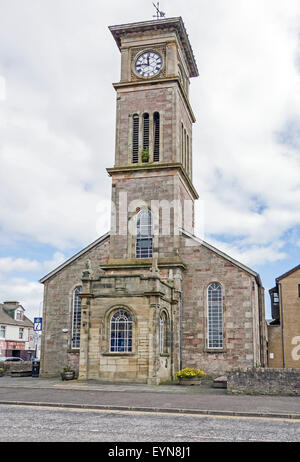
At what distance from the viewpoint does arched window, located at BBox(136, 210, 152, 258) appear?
31.4 meters

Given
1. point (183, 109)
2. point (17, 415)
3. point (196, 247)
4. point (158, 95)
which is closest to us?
point (17, 415)

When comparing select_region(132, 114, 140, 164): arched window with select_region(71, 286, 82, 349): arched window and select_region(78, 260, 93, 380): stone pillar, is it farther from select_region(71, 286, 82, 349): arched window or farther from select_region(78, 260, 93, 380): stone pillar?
select_region(78, 260, 93, 380): stone pillar

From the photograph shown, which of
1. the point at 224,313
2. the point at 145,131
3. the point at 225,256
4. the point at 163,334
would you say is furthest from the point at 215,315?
the point at 145,131

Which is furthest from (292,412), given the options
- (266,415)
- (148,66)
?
(148,66)

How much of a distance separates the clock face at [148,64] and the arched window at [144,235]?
33.5 feet

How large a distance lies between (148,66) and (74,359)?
20.7 m

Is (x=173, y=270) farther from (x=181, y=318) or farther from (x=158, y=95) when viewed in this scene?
(x=158, y=95)

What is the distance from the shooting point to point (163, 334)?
→ 1073 inches

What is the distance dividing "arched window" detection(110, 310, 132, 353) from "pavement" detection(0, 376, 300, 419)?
251 cm

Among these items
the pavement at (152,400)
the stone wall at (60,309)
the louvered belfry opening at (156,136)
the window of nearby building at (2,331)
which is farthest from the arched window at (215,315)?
the window of nearby building at (2,331)

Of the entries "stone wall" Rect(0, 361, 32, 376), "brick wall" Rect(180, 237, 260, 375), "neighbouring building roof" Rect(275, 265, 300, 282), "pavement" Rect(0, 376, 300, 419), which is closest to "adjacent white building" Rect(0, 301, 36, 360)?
"stone wall" Rect(0, 361, 32, 376)

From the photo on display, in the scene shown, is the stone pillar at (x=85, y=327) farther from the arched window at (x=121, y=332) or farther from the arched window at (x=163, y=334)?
the arched window at (x=163, y=334)

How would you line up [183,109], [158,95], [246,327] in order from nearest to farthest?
[246,327] → [158,95] → [183,109]

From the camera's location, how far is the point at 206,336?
29391 millimetres
